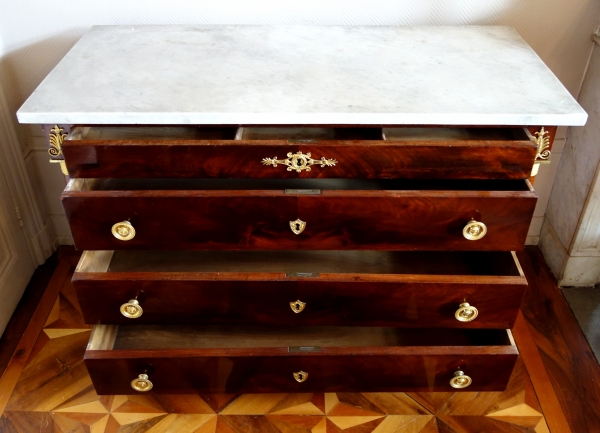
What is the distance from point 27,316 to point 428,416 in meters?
0.98

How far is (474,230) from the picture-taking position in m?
0.92

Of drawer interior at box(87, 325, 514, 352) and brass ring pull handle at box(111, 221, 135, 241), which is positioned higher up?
brass ring pull handle at box(111, 221, 135, 241)

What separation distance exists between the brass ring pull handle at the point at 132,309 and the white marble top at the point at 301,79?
1.05ft

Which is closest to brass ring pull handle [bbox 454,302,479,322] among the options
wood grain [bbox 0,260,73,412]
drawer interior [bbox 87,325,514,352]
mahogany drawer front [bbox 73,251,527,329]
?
mahogany drawer front [bbox 73,251,527,329]

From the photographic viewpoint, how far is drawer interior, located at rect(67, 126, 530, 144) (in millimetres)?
947

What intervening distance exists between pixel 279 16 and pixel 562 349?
1004 millimetres

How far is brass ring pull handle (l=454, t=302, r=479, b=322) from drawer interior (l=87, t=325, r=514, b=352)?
0.39ft

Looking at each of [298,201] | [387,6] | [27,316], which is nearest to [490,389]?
[298,201]

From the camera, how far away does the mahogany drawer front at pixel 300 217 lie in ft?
2.89

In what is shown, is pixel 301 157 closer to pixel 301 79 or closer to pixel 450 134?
pixel 301 79

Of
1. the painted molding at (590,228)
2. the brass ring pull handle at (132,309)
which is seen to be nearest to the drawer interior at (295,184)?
the brass ring pull handle at (132,309)

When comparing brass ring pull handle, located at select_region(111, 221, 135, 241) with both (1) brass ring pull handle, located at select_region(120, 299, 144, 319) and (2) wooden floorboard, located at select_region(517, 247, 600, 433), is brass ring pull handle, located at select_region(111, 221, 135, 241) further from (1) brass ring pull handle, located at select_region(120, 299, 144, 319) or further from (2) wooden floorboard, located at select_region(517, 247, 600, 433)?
(2) wooden floorboard, located at select_region(517, 247, 600, 433)

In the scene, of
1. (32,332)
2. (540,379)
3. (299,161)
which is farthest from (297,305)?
(32,332)

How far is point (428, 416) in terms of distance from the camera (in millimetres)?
1146
